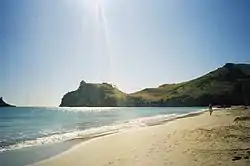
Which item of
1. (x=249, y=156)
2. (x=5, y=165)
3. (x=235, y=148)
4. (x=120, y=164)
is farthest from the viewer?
(x=5, y=165)

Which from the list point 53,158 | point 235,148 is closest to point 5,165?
point 53,158

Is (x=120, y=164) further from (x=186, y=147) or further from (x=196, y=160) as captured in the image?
(x=186, y=147)

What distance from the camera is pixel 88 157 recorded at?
15.0 m

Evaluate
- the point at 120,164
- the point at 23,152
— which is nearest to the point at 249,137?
the point at 120,164

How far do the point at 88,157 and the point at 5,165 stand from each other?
3726 mm

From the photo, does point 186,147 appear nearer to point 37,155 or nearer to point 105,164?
point 105,164

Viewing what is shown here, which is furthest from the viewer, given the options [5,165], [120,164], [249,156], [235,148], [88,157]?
[88,157]

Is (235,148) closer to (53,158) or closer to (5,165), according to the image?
(53,158)

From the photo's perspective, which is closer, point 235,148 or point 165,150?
point 235,148

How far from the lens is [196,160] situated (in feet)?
37.1

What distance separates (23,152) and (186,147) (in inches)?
370

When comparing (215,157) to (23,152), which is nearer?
(215,157)

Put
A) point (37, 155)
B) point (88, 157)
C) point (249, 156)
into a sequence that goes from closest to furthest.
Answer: point (249, 156) → point (88, 157) → point (37, 155)

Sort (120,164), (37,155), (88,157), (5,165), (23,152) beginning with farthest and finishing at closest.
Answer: (23,152)
(37,155)
(88,157)
(5,165)
(120,164)
